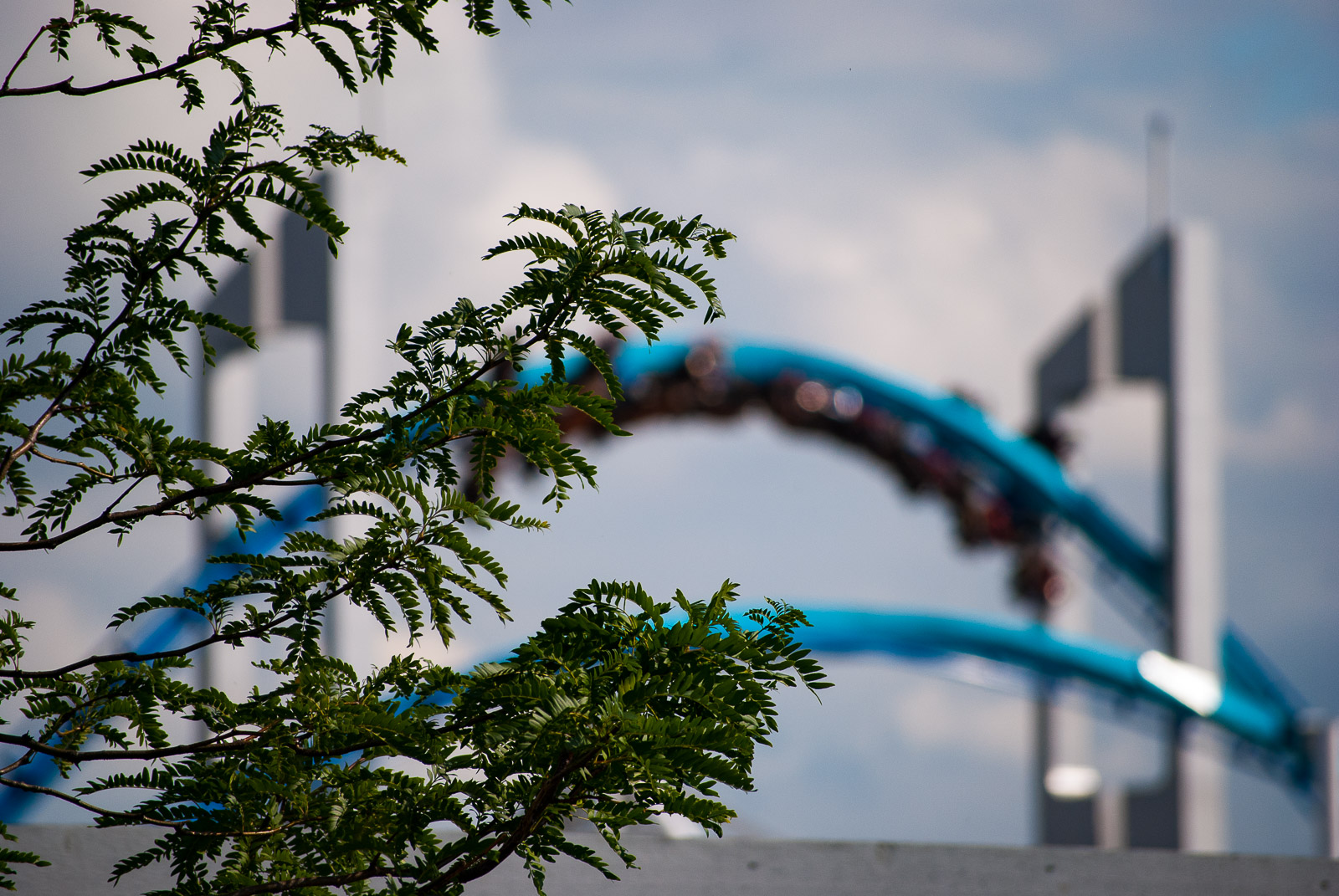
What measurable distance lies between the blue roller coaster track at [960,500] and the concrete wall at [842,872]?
4083 millimetres

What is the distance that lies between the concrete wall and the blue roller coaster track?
4083 mm

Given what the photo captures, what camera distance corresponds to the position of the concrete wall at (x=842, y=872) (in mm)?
2883

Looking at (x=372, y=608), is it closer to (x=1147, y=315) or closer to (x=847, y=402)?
(x=847, y=402)

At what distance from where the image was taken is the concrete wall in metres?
2.88

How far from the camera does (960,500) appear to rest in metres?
8.36

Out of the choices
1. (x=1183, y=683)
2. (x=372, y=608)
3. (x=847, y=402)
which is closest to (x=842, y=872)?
(x=372, y=608)

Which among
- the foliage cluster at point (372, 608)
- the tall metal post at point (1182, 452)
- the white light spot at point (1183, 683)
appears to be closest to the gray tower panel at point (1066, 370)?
the tall metal post at point (1182, 452)

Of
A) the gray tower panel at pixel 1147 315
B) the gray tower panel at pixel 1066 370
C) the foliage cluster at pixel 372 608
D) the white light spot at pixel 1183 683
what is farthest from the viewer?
the gray tower panel at pixel 1066 370

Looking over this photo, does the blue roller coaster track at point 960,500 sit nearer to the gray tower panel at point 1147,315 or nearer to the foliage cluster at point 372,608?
the gray tower panel at point 1147,315

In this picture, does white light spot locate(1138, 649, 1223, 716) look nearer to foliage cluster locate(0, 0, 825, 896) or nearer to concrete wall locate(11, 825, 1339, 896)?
concrete wall locate(11, 825, 1339, 896)

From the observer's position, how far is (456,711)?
175 centimetres

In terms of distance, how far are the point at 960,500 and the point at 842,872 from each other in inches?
218

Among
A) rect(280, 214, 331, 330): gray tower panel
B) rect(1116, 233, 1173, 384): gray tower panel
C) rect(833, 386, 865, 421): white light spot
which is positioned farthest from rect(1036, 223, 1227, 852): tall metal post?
rect(280, 214, 331, 330): gray tower panel

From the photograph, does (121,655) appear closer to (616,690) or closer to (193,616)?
(616,690)
